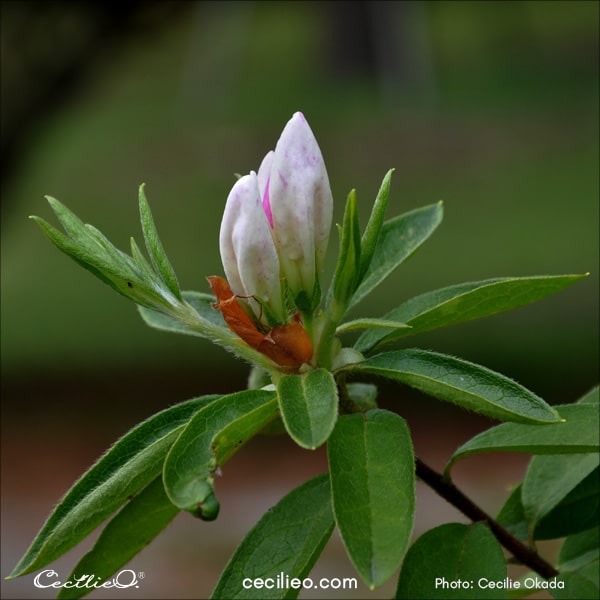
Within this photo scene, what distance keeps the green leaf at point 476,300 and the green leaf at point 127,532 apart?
0.17 metres

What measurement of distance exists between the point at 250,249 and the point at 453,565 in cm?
23

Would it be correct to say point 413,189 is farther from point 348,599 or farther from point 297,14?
point 297,14

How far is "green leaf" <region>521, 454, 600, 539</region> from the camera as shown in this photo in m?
0.68

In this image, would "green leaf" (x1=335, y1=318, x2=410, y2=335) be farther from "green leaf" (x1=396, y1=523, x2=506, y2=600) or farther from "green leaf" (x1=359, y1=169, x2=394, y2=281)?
"green leaf" (x1=396, y1=523, x2=506, y2=600)

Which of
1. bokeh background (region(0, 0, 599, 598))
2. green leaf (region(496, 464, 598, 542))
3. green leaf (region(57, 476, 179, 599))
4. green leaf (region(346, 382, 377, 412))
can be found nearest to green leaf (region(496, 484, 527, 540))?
green leaf (region(496, 464, 598, 542))

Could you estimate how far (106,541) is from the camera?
61 cm

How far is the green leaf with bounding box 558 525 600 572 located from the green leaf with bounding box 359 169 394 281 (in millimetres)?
273

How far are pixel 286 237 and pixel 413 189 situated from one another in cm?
624

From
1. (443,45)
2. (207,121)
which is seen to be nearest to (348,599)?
(207,121)

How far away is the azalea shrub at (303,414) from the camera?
52 cm

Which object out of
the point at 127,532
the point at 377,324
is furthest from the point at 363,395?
the point at 127,532

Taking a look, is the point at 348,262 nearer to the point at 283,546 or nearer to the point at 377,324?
the point at 377,324

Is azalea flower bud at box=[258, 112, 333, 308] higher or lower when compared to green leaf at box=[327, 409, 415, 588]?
higher

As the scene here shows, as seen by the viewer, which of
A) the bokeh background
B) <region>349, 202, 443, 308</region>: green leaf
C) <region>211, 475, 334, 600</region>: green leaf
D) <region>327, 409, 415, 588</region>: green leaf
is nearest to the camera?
<region>327, 409, 415, 588</region>: green leaf
